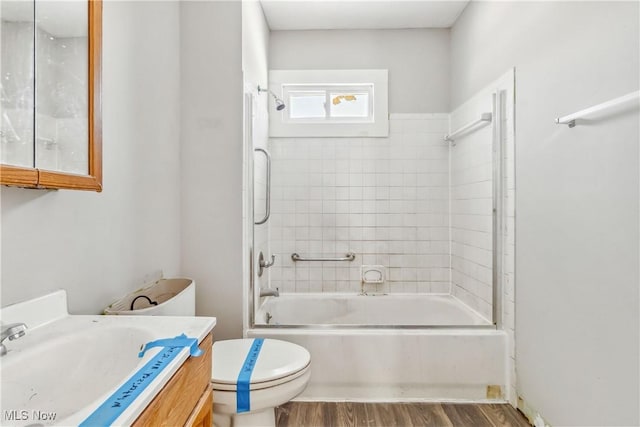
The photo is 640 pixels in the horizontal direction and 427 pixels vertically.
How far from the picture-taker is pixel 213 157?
1.96 meters

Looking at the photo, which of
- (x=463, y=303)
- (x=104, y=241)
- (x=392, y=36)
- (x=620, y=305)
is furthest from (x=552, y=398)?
(x=392, y=36)

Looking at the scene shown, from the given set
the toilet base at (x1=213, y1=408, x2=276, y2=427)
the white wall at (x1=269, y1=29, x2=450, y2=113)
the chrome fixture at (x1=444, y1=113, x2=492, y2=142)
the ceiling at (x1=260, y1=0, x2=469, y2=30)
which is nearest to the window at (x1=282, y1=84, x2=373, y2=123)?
the white wall at (x1=269, y1=29, x2=450, y2=113)

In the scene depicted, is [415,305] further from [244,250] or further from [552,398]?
[244,250]

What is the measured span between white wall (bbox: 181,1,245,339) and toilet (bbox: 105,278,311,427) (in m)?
0.31

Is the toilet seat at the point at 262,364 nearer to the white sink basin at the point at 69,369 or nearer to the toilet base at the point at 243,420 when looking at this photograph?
the toilet base at the point at 243,420

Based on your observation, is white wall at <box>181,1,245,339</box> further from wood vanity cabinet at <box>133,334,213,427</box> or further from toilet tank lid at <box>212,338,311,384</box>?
wood vanity cabinet at <box>133,334,213,427</box>

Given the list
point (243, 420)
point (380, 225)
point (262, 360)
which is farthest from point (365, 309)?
point (243, 420)

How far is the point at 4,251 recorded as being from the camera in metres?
0.92

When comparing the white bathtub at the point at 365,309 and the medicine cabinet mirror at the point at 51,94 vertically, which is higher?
the medicine cabinet mirror at the point at 51,94

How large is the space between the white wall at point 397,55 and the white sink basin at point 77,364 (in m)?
2.44

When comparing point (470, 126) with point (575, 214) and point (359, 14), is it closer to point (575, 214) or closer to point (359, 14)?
point (575, 214)

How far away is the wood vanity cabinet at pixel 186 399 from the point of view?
2.26 ft

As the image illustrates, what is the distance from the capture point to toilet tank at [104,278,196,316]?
1338mm

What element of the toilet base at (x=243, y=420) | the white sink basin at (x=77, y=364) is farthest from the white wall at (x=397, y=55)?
the white sink basin at (x=77, y=364)
